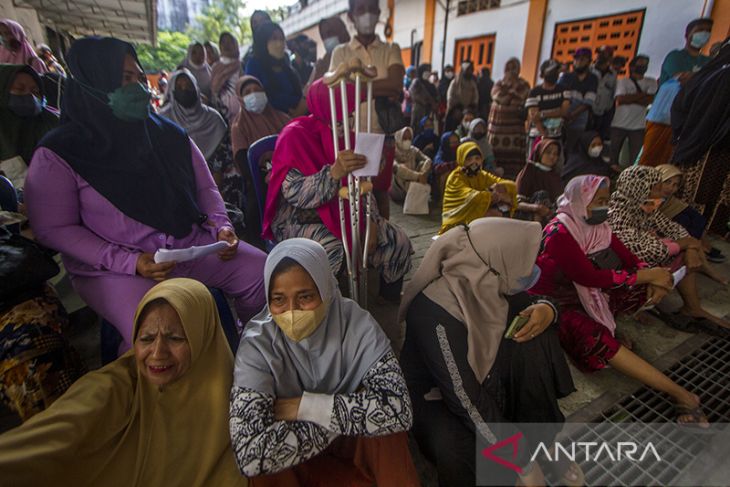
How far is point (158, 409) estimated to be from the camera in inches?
53.9

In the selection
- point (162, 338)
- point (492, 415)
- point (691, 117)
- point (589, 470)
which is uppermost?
point (691, 117)

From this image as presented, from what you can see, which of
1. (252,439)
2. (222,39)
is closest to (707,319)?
(252,439)

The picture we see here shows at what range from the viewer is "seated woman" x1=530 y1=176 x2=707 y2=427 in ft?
7.02

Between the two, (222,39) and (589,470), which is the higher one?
(222,39)

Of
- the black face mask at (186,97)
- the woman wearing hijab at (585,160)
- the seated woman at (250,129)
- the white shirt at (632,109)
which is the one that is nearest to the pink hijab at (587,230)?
the seated woman at (250,129)

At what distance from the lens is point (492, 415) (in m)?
1.56

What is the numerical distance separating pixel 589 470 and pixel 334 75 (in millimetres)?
2073

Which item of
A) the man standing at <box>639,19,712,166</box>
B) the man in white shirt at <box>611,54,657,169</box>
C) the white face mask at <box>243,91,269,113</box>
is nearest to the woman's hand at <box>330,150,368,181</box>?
the white face mask at <box>243,91,269,113</box>

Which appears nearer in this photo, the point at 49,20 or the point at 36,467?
the point at 36,467

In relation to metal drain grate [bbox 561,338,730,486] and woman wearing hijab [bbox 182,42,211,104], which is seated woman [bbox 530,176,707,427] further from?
woman wearing hijab [bbox 182,42,211,104]

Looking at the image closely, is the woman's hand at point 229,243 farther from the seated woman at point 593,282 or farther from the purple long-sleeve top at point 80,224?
the seated woman at point 593,282

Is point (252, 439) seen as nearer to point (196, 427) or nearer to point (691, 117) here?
point (196, 427)

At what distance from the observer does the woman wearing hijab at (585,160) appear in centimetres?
482

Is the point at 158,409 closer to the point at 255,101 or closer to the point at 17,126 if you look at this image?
the point at 17,126
